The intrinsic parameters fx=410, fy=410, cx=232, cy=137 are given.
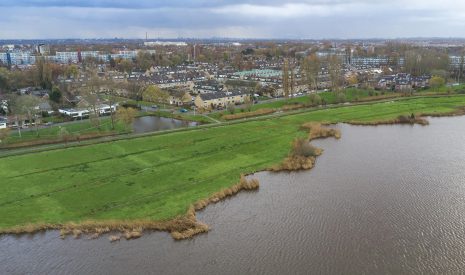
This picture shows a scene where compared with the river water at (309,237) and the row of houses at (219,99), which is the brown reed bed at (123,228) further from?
the row of houses at (219,99)

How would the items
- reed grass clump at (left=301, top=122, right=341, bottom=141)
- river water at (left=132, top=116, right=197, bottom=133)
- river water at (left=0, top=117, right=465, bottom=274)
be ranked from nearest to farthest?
river water at (left=0, top=117, right=465, bottom=274) < reed grass clump at (left=301, top=122, right=341, bottom=141) < river water at (left=132, top=116, right=197, bottom=133)

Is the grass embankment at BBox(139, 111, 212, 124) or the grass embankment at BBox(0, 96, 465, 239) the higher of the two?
the grass embankment at BBox(139, 111, 212, 124)

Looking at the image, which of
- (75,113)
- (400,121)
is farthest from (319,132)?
(75,113)

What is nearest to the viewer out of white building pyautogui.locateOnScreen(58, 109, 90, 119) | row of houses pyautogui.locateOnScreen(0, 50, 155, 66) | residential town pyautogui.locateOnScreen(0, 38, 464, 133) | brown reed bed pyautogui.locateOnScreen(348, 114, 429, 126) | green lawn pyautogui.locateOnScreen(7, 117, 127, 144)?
green lawn pyautogui.locateOnScreen(7, 117, 127, 144)

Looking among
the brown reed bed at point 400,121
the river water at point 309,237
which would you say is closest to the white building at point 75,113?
the river water at point 309,237

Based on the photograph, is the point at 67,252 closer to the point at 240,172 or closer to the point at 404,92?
the point at 240,172

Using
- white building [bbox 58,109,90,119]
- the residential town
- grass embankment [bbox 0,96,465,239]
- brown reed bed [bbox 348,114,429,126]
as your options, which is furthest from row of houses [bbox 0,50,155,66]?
grass embankment [bbox 0,96,465,239]

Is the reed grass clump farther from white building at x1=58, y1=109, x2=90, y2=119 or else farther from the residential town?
white building at x1=58, y1=109, x2=90, y2=119
